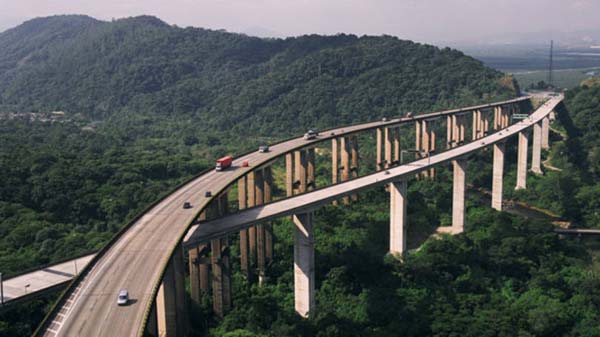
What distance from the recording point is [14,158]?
3108 inches

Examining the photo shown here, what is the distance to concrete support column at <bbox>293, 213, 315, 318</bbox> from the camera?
4794cm

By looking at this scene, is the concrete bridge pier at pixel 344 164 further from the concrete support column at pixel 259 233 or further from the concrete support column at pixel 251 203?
the concrete support column at pixel 259 233

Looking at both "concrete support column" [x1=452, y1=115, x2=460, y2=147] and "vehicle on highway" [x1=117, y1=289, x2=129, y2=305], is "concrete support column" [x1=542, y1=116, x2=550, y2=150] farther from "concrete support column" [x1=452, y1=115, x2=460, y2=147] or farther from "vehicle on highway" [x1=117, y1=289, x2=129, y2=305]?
"vehicle on highway" [x1=117, y1=289, x2=129, y2=305]

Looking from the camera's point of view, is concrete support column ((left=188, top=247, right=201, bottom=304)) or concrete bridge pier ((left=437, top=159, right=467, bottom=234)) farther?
concrete bridge pier ((left=437, top=159, right=467, bottom=234))

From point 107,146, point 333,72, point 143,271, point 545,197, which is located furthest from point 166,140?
point 143,271

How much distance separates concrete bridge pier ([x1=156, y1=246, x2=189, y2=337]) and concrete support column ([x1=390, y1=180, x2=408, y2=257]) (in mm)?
25453

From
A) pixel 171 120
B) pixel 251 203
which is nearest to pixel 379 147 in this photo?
pixel 251 203

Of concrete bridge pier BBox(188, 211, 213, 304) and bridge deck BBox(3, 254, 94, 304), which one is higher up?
bridge deck BBox(3, 254, 94, 304)

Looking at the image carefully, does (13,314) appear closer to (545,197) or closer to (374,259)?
(374,259)

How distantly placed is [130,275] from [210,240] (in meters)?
8.63

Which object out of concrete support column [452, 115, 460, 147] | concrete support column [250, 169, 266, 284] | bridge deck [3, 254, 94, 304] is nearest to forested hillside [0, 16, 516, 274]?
bridge deck [3, 254, 94, 304]

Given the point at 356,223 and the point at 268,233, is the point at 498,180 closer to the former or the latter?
the point at 356,223

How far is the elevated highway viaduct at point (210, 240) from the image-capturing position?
101 feet

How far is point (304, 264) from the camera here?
47.9 metres
